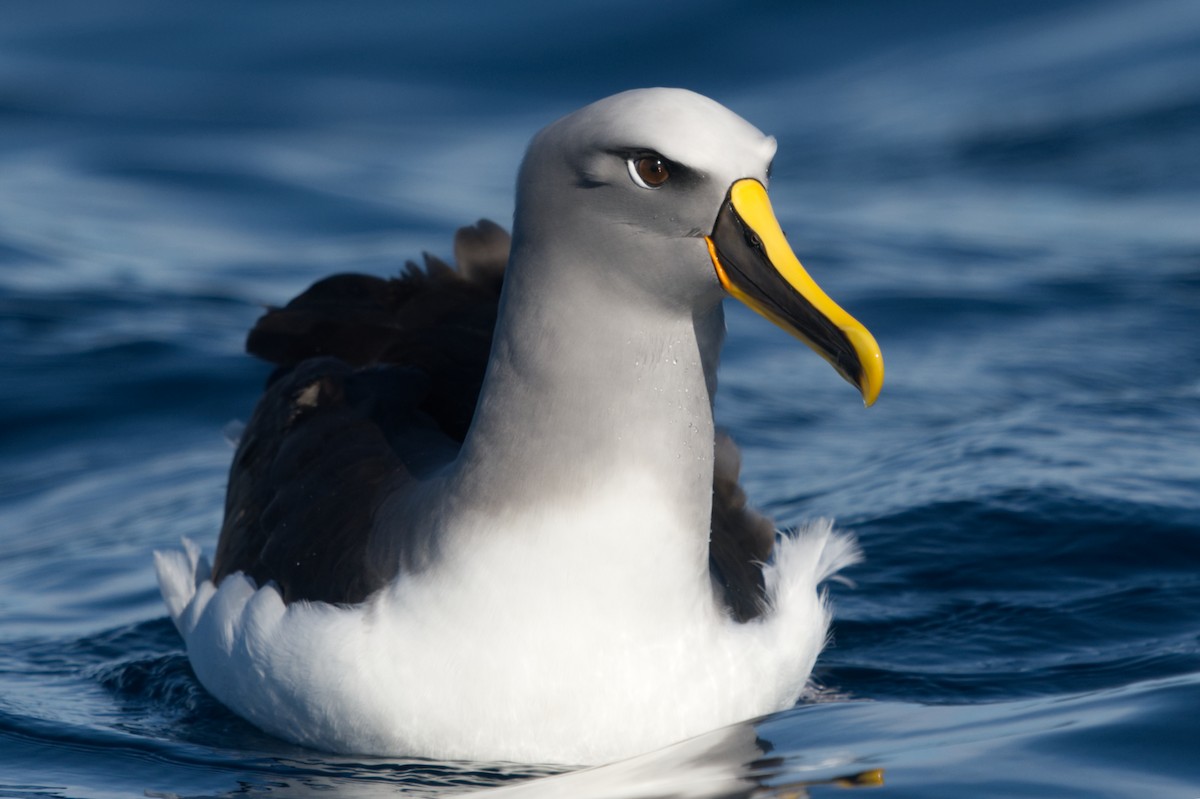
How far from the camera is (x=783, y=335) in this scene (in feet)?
35.2

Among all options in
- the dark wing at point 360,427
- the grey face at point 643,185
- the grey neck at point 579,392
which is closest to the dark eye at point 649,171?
the grey face at point 643,185

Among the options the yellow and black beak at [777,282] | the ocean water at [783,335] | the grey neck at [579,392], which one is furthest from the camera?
the ocean water at [783,335]

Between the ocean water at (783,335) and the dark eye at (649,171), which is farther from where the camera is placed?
the ocean water at (783,335)

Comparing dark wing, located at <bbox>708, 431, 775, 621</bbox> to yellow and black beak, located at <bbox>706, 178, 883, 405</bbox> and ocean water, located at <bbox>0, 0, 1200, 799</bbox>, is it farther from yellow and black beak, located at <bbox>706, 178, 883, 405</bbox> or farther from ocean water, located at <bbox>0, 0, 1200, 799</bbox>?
yellow and black beak, located at <bbox>706, 178, 883, 405</bbox>

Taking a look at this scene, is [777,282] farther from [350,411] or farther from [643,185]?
[350,411]

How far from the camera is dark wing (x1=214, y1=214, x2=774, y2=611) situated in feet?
17.0

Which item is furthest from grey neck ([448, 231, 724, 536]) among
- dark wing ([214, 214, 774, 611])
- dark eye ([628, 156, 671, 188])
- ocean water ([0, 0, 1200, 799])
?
ocean water ([0, 0, 1200, 799])

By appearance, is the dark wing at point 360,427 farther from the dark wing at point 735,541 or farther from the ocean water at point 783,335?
the ocean water at point 783,335

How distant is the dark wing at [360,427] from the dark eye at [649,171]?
1.22 metres

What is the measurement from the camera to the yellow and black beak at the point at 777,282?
4.32m

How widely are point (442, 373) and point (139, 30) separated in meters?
13.1

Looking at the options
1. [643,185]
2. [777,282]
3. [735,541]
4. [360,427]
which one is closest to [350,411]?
[360,427]

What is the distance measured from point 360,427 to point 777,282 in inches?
68.3

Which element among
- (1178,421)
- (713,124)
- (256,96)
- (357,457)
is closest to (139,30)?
(256,96)
